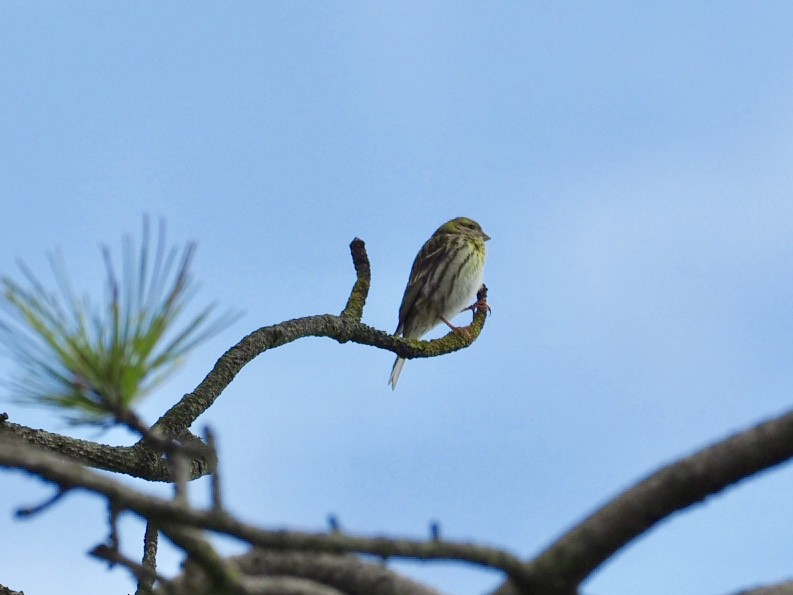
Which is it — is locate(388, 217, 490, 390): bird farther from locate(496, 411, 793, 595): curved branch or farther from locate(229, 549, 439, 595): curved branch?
locate(496, 411, 793, 595): curved branch

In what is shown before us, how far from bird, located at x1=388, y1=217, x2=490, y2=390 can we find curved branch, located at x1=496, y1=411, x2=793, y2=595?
864cm

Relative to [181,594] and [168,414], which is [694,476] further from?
[168,414]

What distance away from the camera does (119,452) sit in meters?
4.21

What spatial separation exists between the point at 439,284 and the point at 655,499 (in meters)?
8.90

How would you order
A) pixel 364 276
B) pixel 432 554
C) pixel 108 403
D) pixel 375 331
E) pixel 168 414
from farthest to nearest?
pixel 364 276
pixel 375 331
pixel 168 414
pixel 108 403
pixel 432 554

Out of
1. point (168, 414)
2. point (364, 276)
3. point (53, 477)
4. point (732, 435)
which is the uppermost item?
point (364, 276)

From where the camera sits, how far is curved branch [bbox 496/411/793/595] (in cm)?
188

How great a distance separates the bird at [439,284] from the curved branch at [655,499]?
864cm

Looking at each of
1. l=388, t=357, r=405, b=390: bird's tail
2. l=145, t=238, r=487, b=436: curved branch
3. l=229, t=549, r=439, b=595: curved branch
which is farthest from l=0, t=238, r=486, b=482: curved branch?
l=388, t=357, r=405, b=390: bird's tail

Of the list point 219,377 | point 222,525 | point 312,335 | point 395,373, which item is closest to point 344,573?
point 222,525

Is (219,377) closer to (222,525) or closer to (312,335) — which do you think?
(312,335)

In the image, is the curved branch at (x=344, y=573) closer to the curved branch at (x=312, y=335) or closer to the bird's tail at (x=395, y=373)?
the curved branch at (x=312, y=335)

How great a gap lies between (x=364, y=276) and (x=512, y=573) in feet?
15.4

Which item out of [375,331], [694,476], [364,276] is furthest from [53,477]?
[364,276]
